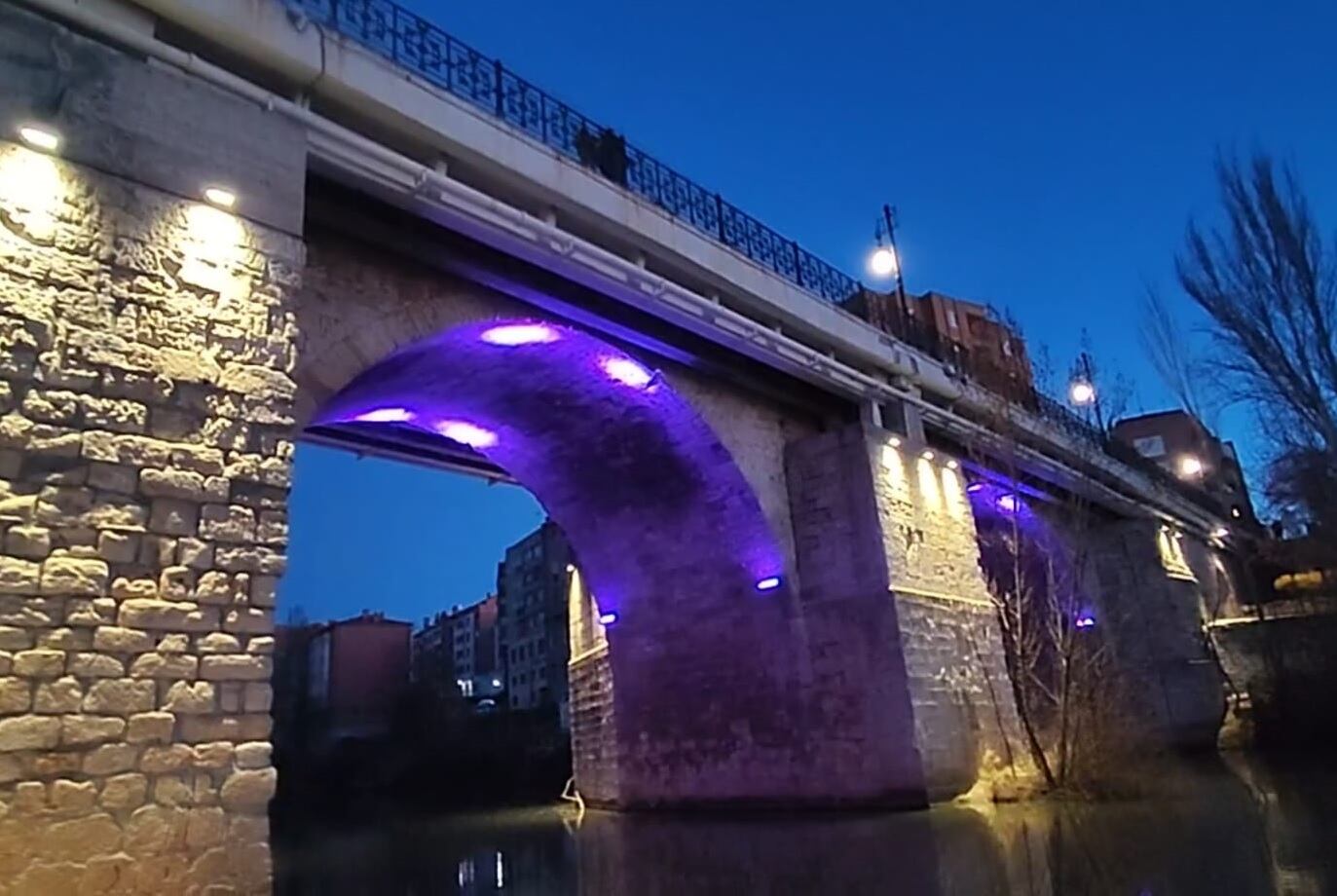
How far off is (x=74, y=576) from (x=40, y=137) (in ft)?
7.56

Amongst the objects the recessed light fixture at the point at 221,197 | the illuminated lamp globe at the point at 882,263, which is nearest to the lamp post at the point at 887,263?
the illuminated lamp globe at the point at 882,263

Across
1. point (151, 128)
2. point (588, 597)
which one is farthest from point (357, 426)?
point (151, 128)

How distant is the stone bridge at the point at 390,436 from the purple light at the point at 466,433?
2.7 inches

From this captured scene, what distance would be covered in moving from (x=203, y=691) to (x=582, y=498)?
27.1 feet

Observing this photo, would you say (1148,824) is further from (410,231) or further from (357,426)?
(357,426)

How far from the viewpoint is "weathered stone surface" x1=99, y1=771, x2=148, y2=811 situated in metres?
4.21

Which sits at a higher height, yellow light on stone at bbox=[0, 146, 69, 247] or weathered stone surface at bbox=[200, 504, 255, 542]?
yellow light on stone at bbox=[0, 146, 69, 247]

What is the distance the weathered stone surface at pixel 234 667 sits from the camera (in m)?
4.69

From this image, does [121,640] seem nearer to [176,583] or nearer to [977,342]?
[176,583]

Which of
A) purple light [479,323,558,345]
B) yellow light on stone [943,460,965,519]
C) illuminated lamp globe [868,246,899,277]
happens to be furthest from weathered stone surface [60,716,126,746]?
illuminated lamp globe [868,246,899,277]

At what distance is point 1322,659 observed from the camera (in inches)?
673

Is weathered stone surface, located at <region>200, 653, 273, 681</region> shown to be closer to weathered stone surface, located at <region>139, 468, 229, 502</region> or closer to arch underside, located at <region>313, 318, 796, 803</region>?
weathered stone surface, located at <region>139, 468, 229, 502</region>

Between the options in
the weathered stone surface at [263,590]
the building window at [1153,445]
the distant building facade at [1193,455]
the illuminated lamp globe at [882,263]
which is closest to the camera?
the weathered stone surface at [263,590]

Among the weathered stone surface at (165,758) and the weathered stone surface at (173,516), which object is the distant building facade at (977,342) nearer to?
the weathered stone surface at (173,516)
